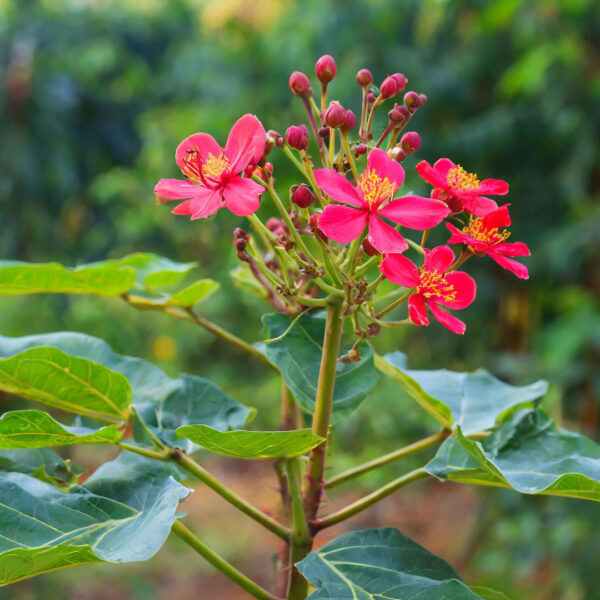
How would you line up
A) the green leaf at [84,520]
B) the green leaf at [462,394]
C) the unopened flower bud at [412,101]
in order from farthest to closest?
the green leaf at [462,394] < the unopened flower bud at [412,101] < the green leaf at [84,520]

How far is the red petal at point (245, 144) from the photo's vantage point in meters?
0.44

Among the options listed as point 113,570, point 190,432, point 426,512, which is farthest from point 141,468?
point 426,512

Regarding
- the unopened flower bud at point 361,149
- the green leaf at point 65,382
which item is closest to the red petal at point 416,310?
the unopened flower bud at point 361,149

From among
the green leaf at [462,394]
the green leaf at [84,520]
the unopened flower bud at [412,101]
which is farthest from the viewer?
the green leaf at [462,394]

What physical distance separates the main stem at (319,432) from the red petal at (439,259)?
2.5 inches

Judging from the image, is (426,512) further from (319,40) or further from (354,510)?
(354,510)

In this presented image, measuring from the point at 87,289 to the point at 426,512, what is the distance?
322 cm

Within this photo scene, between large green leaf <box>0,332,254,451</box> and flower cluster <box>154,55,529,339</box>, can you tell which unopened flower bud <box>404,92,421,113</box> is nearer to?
flower cluster <box>154,55,529,339</box>

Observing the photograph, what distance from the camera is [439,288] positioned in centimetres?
45

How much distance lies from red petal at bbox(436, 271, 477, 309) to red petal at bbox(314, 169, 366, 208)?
8cm

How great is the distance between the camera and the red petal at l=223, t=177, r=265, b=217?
42cm

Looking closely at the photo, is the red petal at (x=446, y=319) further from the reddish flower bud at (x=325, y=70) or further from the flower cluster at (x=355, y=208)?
the reddish flower bud at (x=325, y=70)

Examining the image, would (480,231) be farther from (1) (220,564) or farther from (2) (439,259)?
(1) (220,564)

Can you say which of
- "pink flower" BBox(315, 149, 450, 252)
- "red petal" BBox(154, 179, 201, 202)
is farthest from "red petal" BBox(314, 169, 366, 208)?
"red petal" BBox(154, 179, 201, 202)
